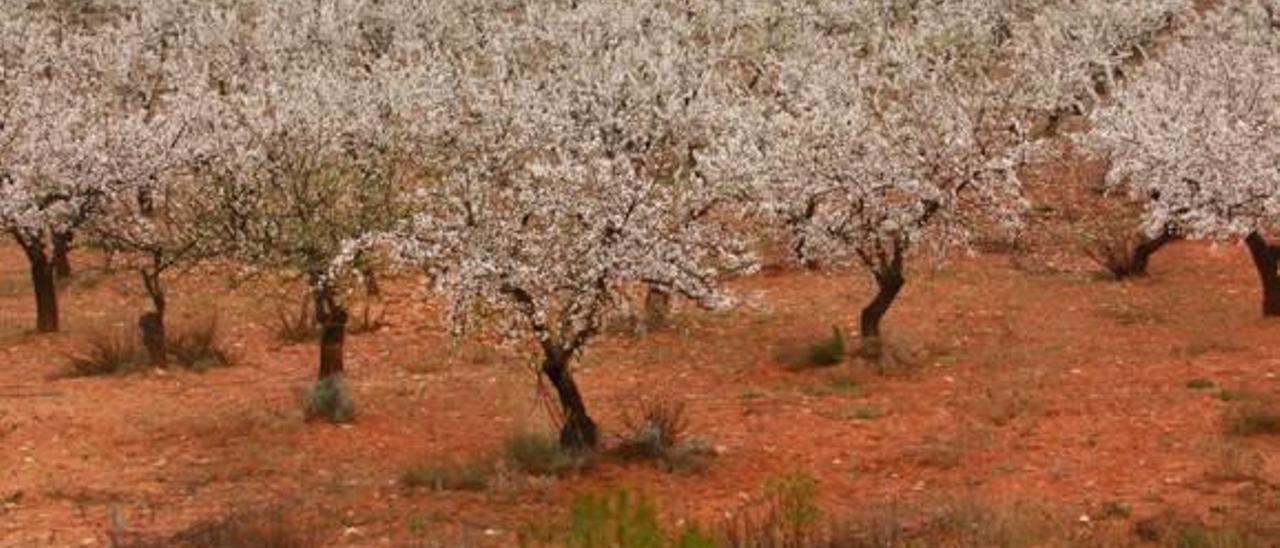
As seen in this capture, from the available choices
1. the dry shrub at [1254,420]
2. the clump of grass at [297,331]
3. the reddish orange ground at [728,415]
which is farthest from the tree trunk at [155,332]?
the dry shrub at [1254,420]

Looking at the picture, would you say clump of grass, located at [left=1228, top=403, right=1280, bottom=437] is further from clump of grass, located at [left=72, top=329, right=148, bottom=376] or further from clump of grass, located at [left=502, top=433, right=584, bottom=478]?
clump of grass, located at [left=72, top=329, right=148, bottom=376]

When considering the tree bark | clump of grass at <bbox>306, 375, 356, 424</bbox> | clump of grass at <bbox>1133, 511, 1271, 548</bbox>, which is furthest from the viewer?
the tree bark

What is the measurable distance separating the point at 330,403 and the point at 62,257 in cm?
1644

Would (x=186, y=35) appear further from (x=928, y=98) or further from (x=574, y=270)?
(x=574, y=270)

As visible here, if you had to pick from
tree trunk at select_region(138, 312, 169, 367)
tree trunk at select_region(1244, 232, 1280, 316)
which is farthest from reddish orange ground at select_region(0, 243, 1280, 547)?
tree trunk at select_region(138, 312, 169, 367)

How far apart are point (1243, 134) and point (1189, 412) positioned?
25.1 feet

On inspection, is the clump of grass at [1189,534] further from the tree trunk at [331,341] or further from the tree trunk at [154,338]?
the tree trunk at [154,338]

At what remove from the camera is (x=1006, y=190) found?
2477cm

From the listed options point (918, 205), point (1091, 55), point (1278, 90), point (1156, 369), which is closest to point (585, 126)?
point (918, 205)

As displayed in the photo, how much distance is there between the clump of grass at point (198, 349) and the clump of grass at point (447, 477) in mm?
9001

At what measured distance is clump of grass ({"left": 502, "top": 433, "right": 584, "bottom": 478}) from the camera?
59.0 ft

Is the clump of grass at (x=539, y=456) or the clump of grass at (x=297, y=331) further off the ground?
the clump of grass at (x=297, y=331)

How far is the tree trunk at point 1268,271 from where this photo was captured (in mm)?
26062

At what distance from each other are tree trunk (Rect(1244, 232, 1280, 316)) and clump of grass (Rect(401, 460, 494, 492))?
16561 mm
